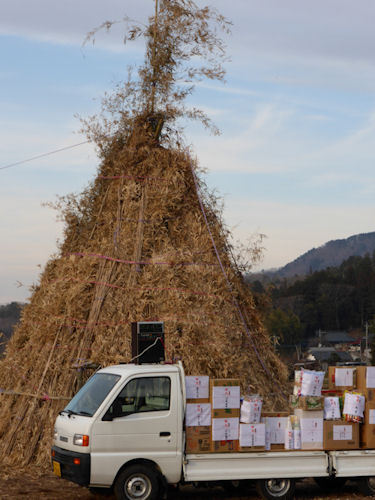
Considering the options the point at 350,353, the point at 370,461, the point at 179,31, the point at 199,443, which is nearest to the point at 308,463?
the point at 370,461

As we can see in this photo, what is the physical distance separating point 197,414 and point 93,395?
1426 mm

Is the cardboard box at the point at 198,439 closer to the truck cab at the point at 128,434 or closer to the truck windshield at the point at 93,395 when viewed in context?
the truck cab at the point at 128,434

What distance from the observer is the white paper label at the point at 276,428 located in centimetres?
988

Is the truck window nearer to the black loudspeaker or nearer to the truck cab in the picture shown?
the truck cab

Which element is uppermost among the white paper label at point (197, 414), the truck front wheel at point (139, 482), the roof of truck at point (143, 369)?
the roof of truck at point (143, 369)

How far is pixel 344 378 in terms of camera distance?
34.9 ft

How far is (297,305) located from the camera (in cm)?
10406

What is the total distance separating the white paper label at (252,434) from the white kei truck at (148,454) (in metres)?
0.15

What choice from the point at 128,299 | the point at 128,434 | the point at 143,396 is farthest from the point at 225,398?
the point at 128,299

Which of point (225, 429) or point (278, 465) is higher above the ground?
point (225, 429)

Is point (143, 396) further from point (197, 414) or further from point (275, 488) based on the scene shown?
point (275, 488)

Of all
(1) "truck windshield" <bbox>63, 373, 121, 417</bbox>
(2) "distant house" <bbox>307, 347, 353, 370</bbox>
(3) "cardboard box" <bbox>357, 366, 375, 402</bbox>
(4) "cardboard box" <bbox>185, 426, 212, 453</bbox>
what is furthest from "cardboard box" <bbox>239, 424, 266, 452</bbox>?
(2) "distant house" <bbox>307, 347, 353, 370</bbox>

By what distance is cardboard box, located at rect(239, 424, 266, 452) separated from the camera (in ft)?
31.9

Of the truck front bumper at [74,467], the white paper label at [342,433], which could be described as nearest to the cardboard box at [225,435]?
the white paper label at [342,433]
